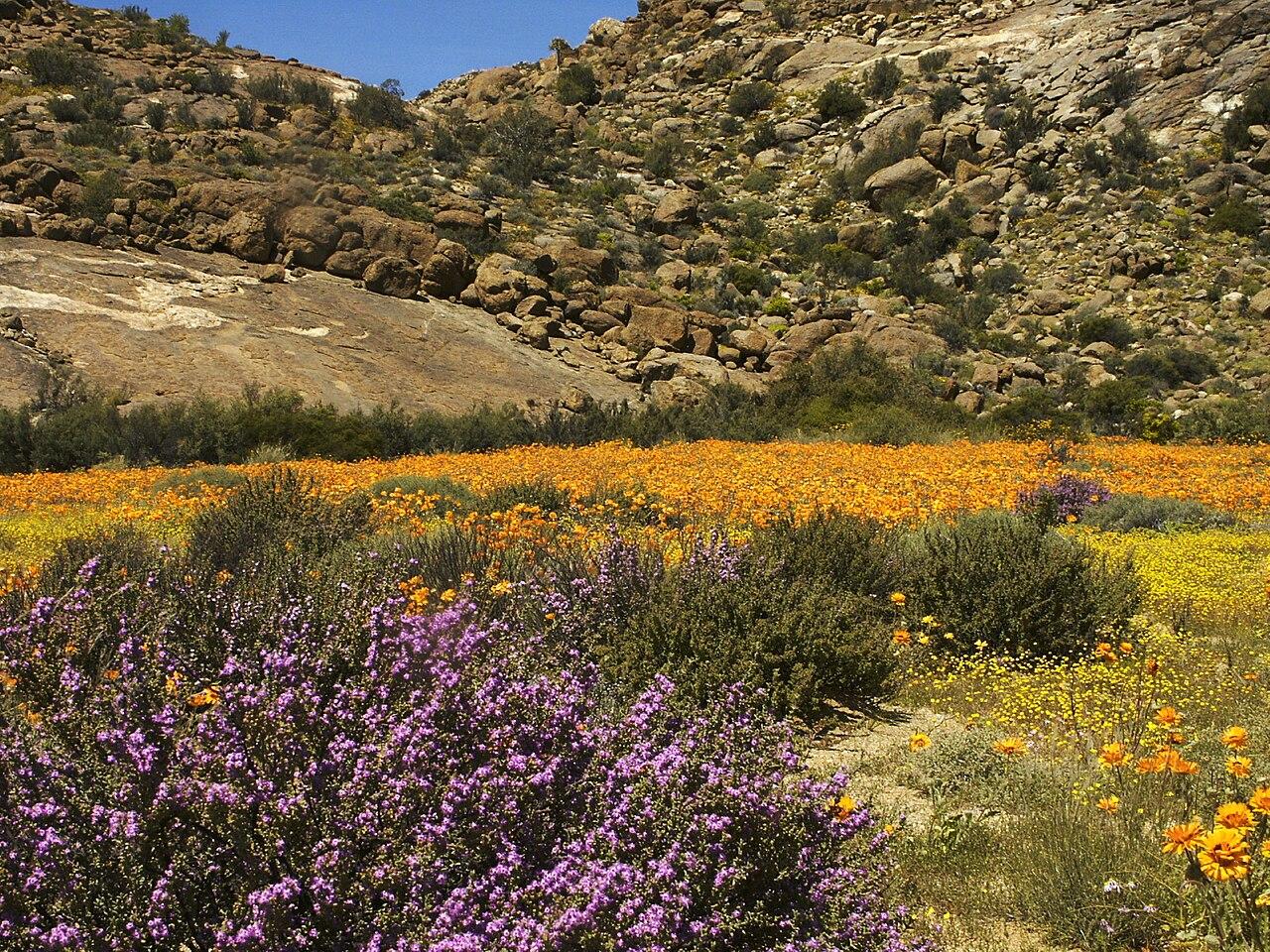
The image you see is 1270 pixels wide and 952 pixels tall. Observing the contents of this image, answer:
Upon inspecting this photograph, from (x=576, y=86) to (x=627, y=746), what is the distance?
199 ft

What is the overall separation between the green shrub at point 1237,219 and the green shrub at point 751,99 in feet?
89.6

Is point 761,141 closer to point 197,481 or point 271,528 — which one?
point 197,481

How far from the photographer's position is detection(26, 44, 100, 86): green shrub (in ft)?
125

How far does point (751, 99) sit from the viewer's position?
180 ft

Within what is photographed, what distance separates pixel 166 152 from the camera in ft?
106

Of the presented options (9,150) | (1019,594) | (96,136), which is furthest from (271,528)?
(96,136)

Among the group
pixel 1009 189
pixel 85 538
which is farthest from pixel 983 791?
pixel 1009 189

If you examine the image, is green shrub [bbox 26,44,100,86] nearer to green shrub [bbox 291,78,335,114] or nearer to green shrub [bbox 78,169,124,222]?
green shrub [bbox 291,78,335,114]

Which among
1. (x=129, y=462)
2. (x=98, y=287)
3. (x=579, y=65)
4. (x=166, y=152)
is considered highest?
(x=579, y=65)

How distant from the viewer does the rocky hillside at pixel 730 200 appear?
2809 cm

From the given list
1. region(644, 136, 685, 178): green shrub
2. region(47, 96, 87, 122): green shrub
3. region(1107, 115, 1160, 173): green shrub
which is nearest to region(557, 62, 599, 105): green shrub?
region(644, 136, 685, 178): green shrub

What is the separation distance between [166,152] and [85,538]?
99.1ft

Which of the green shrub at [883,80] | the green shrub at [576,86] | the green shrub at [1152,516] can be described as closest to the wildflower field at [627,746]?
the green shrub at [1152,516]

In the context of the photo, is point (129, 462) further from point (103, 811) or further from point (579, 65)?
point (579, 65)
